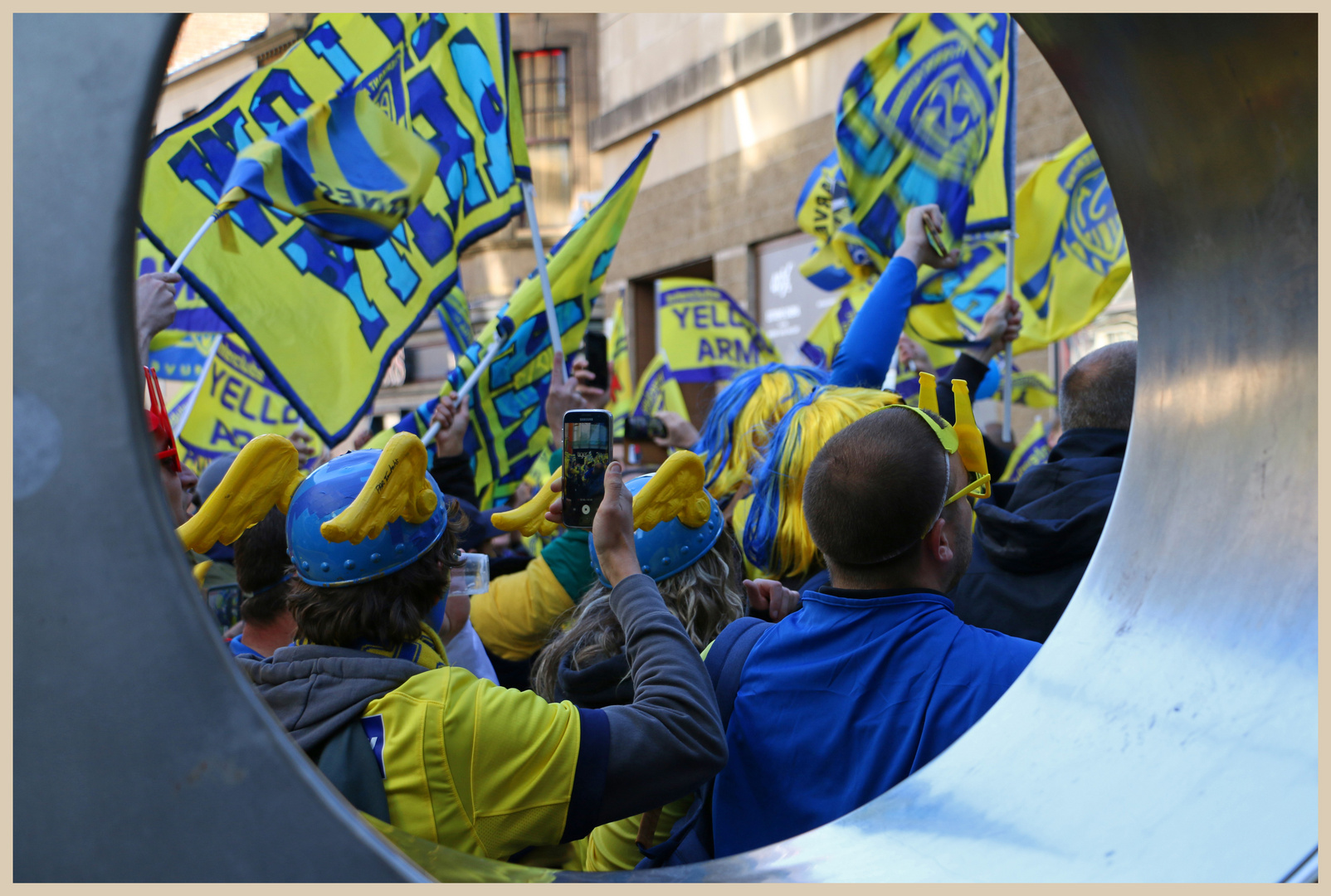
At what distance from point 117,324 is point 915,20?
12.7ft

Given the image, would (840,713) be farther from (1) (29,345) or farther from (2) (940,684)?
Answer: (1) (29,345)

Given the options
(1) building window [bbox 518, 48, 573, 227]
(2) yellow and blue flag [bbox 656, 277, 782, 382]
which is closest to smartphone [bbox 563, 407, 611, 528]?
(2) yellow and blue flag [bbox 656, 277, 782, 382]

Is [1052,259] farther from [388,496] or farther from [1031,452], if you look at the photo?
[388,496]

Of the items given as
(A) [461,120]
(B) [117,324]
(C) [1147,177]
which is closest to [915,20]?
(A) [461,120]

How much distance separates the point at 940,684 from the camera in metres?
1.44

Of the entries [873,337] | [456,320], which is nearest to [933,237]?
[873,337]

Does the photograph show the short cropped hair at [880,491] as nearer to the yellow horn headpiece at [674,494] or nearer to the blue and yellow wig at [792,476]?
the yellow horn headpiece at [674,494]

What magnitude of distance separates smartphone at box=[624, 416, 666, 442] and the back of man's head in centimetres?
213

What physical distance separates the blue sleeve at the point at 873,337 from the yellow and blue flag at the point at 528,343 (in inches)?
49.8

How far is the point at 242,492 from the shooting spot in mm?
1511

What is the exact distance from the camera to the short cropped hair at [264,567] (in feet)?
7.29

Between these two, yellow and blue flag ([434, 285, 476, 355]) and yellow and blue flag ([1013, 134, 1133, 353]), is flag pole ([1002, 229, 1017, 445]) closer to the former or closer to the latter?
yellow and blue flag ([1013, 134, 1133, 353])

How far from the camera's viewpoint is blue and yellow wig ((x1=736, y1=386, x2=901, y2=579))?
2.12m

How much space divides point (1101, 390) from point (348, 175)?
2.54m
